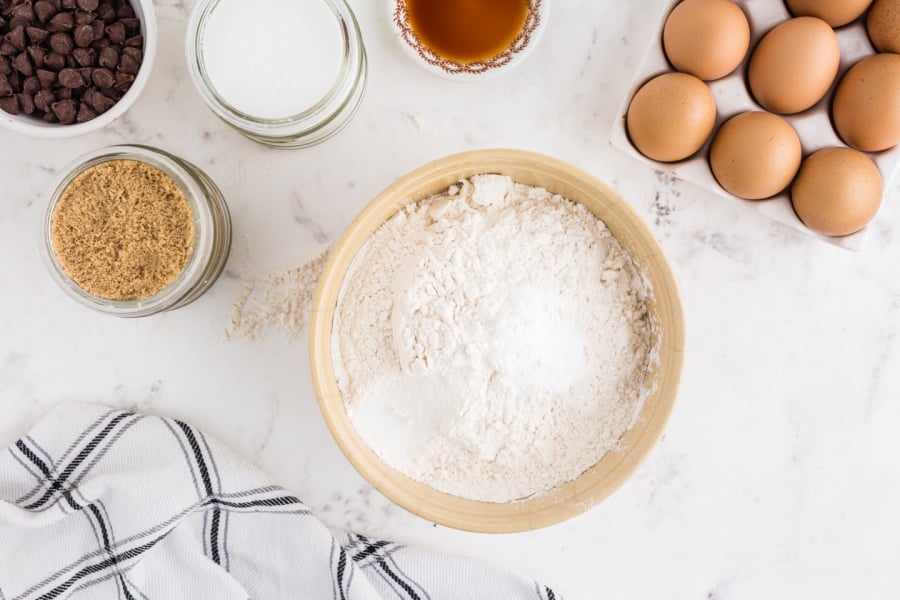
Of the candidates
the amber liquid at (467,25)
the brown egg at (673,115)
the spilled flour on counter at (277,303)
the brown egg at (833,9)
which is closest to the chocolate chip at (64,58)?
the spilled flour on counter at (277,303)

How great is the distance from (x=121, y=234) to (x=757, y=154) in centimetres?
92

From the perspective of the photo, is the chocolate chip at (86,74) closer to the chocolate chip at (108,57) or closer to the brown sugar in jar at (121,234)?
the chocolate chip at (108,57)

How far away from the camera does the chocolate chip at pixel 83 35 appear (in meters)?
1.11

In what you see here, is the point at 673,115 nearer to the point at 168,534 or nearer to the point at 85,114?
the point at 85,114

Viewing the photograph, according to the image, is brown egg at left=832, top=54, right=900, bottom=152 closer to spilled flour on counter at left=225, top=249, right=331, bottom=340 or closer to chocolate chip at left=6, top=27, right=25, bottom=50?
spilled flour on counter at left=225, top=249, right=331, bottom=340

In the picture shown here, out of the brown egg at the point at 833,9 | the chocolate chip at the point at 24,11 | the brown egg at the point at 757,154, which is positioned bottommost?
the brown egg at the point at 757,154

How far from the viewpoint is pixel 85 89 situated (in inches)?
44.4

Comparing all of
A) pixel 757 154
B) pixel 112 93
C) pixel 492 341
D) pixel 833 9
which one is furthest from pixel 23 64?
pixel 833 9

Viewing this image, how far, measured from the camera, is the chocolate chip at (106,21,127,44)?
1126 mm

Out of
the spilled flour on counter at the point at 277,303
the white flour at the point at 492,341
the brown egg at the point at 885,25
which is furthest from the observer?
the spilled flour on counter at the point at 277,303

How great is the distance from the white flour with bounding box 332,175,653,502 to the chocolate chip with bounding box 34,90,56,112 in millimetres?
530

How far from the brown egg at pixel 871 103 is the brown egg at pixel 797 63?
3cm

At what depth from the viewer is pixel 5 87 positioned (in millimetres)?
1111

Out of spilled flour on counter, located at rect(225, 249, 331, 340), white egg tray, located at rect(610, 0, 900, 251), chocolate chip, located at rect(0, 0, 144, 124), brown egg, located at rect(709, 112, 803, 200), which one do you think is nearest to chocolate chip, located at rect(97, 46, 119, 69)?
chocolate chip, located at rect(0, 0, 144, 124)
